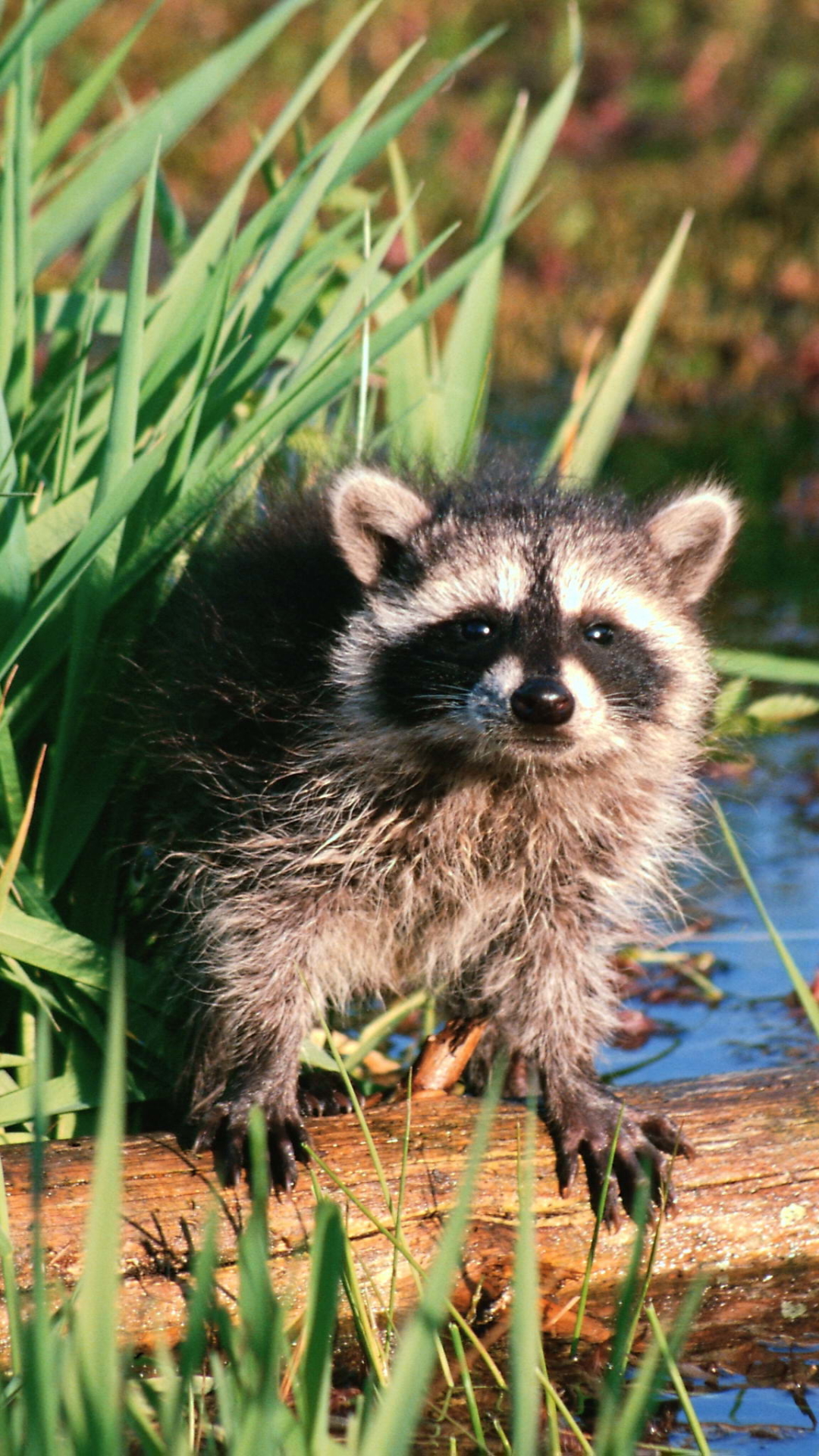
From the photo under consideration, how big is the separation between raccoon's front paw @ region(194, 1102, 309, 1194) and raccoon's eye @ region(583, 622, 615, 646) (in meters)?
1.02

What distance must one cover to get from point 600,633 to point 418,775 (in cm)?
43

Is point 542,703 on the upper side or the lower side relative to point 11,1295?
upper

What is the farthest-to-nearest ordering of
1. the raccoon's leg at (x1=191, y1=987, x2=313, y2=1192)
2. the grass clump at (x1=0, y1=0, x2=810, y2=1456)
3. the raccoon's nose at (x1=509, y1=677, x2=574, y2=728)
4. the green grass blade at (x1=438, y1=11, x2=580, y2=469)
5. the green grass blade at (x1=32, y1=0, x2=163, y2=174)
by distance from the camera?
the green grass blade at (x1=438, y1=11, x2=580, y2=469)
the green grass blade at (x1=32, y1=0, x2=163, y2=174)
the raccoon's leg at (x1=191, y1=987, x2=313, y2=1192)
the grass clump at (x1=0, y1=0, x2=810, y2=1456)
the raccoon's nose at (x1=509, y1=677, x2=574, y2=728)

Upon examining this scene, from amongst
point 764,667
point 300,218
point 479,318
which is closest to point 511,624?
point 764,667

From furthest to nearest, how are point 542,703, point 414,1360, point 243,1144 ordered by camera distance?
point 243,1144 < point 542,703 < point 414,1360

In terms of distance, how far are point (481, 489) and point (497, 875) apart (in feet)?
2.49

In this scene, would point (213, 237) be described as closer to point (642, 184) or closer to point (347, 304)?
point (347, 304)

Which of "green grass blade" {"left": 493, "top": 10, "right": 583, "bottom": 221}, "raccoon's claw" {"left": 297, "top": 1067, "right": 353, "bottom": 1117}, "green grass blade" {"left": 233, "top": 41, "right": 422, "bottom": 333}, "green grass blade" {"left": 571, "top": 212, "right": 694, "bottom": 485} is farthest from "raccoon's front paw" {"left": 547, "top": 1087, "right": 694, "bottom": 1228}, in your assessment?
"green grass blade" {"left": 493, "top": 10, "right": 583, "bottom": 221}

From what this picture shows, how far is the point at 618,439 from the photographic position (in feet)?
32.9

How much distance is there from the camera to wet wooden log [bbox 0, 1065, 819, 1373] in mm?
2859

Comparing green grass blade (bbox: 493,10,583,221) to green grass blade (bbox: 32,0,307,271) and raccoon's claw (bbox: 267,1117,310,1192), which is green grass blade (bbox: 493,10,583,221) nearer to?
green grass blade (bbox: 32,0,307,271)

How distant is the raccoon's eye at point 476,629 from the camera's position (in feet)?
10.3

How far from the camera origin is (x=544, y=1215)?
10.2ft

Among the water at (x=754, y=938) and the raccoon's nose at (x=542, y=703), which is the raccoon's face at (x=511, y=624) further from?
the water at (x=754, y=938)
